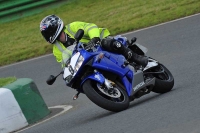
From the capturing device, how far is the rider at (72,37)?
862cm

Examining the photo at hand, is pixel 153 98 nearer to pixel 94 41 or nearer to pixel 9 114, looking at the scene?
pixel 94 41

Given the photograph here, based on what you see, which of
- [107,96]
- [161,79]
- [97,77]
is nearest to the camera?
[97,77]

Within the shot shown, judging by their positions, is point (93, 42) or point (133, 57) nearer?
point (93, 42)

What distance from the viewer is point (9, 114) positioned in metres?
9.20

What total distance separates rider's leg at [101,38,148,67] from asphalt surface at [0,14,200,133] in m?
0.57

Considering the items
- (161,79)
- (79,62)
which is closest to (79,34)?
(79,62)

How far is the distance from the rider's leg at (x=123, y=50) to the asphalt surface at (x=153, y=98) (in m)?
0.57

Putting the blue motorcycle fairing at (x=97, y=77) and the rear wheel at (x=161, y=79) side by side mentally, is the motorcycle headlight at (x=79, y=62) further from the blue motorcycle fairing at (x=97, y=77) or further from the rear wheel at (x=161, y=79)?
the rear wheel at (x=161, y=79)

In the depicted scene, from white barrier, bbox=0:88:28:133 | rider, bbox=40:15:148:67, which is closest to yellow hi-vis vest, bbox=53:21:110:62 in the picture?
rider, bbox=40:15:148:67

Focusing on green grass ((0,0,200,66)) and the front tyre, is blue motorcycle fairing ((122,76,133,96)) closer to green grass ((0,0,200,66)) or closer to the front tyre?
the front tyre

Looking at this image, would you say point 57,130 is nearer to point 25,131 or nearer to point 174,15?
point 25,131

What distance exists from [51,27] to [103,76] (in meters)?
1.08

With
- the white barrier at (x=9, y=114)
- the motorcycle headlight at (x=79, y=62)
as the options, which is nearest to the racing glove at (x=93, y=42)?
the motorcycle headlight at (x=79, y=62)

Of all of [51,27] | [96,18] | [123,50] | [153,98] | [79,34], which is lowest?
[96,18]
